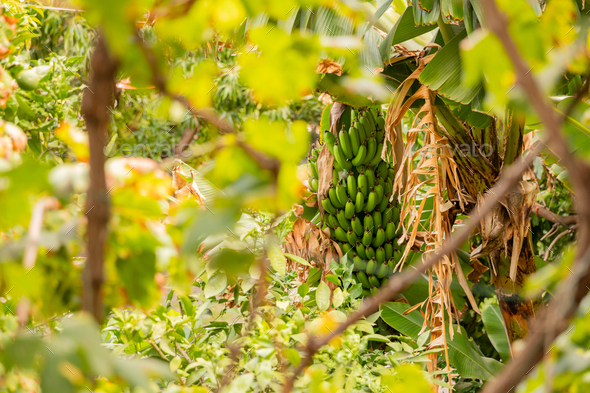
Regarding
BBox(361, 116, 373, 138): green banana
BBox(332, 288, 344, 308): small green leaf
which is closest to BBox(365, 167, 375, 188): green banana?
BBox(361, 116, 373, 138): green banana

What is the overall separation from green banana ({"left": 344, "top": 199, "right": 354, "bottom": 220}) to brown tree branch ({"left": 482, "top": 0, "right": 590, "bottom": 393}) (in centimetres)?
101

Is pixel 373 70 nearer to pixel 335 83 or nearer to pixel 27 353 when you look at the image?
pixel 335 83

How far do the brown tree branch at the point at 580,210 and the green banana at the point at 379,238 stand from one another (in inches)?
40.7

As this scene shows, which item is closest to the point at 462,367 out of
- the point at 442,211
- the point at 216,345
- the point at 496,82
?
the point at 442,211

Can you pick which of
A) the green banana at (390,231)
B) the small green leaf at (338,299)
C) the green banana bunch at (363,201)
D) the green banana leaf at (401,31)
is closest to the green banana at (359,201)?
the green banana bunch at (363,201)

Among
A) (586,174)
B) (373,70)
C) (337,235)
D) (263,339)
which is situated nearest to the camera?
(586,174)

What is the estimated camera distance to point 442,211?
959mm

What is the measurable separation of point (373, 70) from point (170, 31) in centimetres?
81

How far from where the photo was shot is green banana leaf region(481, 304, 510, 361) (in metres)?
1.13

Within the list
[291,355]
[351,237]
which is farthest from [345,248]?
[291,355]

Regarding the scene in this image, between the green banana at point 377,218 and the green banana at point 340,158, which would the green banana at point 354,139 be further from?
the green banana at point 377,218

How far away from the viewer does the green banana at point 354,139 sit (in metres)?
1.15

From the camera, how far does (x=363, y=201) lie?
1.16m

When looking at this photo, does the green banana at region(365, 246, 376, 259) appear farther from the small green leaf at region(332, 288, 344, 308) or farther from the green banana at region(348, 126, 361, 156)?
the small green leaf at region(332, 288, 344, 308)
